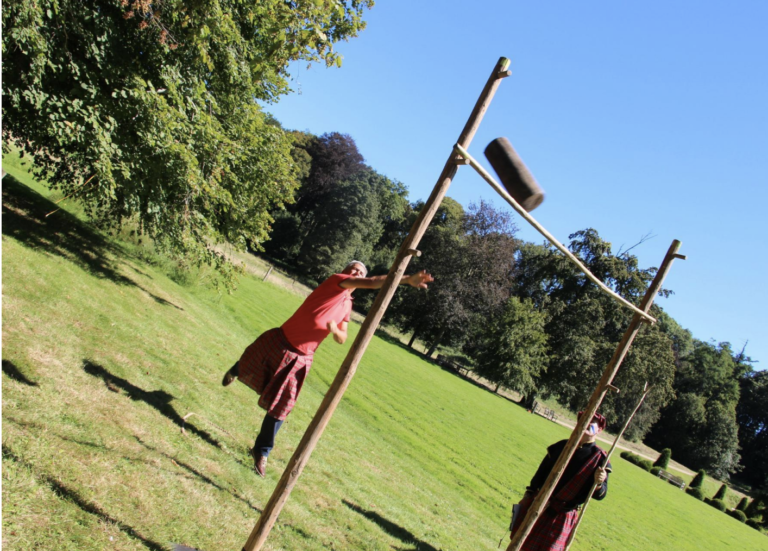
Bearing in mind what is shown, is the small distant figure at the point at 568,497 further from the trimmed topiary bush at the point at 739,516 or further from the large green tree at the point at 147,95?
the trimmed topiary bush at the point at 739,516

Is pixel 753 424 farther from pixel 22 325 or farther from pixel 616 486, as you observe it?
pixel 22 325

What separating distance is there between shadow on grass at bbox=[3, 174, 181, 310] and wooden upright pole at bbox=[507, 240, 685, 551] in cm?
937

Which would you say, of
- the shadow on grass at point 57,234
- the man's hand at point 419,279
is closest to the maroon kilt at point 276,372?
the man's hand at point 419,279

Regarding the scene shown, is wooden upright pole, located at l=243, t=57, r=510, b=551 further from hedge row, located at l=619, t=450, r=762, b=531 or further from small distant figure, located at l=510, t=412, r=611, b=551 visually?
hedge row, located at l=619, t=450, r=762, b=531

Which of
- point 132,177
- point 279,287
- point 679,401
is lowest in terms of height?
point 279,287

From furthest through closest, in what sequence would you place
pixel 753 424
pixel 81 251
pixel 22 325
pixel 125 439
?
pixel 753 424 → pixel 81 251 → pixel 22 325 → pixel 125 439

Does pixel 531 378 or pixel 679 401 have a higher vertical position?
pixel 679 401

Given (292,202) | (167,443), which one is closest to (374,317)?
(167,443)

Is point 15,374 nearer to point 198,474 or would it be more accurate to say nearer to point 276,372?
point 198,474

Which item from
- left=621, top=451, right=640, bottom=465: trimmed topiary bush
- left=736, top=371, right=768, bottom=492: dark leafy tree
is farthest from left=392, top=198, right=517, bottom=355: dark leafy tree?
left=736, top=371, right=768, bottom=492: dark leafy tree

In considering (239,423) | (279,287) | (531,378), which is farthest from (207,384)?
(531,378)

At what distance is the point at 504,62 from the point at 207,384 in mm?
6023

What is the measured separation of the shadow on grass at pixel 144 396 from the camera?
5363mm

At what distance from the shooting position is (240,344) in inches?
470
